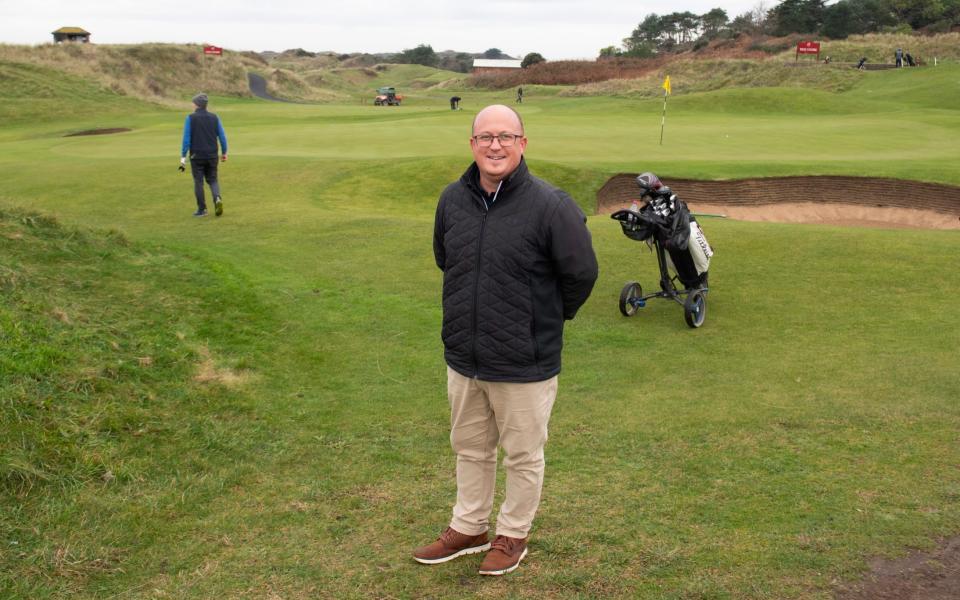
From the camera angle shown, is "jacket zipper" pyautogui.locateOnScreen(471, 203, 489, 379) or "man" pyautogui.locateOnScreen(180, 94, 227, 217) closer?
"jacket zipper" pyautogui.locateOnScreen(471, 203, 489, 379)

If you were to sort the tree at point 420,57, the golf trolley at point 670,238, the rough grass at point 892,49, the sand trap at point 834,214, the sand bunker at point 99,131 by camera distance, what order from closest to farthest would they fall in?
the golf trolley at point 670,238 < the sand trap at point 834,214 < the sand bunker at point 99,131 < the rough grass at point 892,49 < the tree at point 420,57

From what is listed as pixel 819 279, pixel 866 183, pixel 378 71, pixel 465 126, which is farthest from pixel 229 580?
pixel 378 71

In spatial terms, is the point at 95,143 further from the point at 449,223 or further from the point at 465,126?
the point at 449,223

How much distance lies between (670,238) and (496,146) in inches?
242

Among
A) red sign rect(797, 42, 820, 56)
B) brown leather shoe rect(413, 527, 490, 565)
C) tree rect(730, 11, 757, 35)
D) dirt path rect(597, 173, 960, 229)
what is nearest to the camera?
brown leather shoe rect(413, 527, 490, 565)

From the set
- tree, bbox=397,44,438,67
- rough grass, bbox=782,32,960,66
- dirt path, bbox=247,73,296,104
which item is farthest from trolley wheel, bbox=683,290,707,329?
tree, bbox=397,44,438,67

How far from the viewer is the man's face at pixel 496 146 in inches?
175

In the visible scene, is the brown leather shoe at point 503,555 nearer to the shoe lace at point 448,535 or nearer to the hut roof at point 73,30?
the shoe lace at point 448,535

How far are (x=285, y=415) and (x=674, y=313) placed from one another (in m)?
5.51

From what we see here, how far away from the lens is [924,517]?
5266mm

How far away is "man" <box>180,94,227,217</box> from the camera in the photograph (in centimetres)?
1540

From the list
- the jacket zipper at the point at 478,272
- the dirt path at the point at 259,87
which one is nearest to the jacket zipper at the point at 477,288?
the jacket zipper at the point at 478,272

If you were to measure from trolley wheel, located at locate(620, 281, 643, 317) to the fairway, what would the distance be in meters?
0.12

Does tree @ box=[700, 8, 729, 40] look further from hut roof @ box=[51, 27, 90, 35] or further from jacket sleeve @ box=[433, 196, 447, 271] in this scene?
jacket sleeve @ box=[433, 196, 447, 271]
